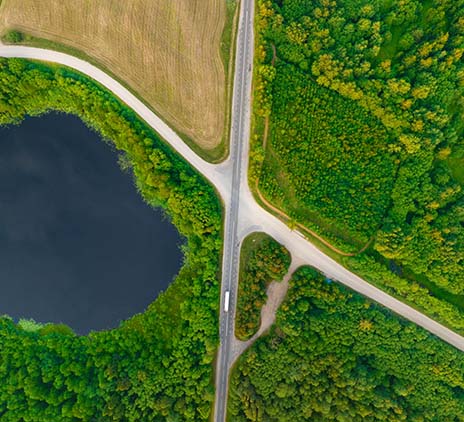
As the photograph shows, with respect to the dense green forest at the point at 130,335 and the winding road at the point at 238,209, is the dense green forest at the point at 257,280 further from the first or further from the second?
the dense green forest at the point at 130,335

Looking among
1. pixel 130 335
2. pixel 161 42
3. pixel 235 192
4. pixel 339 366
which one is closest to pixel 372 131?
pixel 235 192

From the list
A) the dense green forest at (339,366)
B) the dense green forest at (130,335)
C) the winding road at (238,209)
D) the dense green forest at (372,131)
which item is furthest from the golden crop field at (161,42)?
the dense green forest at (339,366)

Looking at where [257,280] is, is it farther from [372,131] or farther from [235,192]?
[372,131]

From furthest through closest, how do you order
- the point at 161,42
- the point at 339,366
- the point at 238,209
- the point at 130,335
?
the point at 161,42 < the point at 130,335 < the point at 238,209 < the point at 339,366

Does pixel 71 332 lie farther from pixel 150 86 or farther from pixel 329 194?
pixel 329 194

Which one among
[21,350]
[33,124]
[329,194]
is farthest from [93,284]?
[329,194]

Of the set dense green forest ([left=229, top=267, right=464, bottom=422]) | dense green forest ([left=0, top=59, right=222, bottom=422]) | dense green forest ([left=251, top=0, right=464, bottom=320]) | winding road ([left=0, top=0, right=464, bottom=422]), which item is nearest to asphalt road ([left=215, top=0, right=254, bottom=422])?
winding road ([left=0, top=0, right=464, bottom=422])
